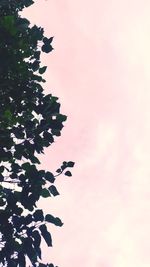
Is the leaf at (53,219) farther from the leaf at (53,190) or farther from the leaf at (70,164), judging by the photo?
the leaf at (70,164)

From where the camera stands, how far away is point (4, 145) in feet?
22.6

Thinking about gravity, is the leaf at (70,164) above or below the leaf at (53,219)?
above

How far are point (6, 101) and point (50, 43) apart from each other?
1.77 metres

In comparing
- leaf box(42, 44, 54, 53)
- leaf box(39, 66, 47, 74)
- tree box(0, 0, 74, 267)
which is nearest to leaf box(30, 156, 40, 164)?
tree box(0, 0, 74, 267)

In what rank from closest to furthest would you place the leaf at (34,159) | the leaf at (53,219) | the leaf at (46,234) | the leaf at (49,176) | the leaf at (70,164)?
the leaf at (46,234) < the leaf at (53,219) < the leaf at (49,176) < the leaf at (70,164) < the leaf at (34,159)

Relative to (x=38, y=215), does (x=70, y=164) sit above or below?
above

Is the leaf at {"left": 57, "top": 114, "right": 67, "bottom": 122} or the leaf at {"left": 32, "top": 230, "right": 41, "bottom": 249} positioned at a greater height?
the leaf at {"left": 57, "top": 114, "right": 67, "bottom": 122}

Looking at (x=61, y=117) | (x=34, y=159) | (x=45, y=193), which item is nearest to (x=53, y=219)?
(x=45, y=193)

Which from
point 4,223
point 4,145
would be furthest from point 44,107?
point 4,223

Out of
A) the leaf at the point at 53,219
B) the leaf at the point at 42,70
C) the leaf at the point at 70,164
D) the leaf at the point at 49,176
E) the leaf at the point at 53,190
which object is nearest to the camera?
the leaf at the point at 53,219

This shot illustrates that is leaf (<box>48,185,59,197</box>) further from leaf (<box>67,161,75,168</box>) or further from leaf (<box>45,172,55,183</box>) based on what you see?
leaf (<box>67,161,75,168</box>)

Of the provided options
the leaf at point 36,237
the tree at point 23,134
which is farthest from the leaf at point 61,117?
the leaf at point 36,237

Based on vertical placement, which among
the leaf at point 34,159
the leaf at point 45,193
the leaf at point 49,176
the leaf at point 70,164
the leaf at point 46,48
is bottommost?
the leaf at point 45,193

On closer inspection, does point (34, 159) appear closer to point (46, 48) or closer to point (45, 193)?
point (45, 193)
